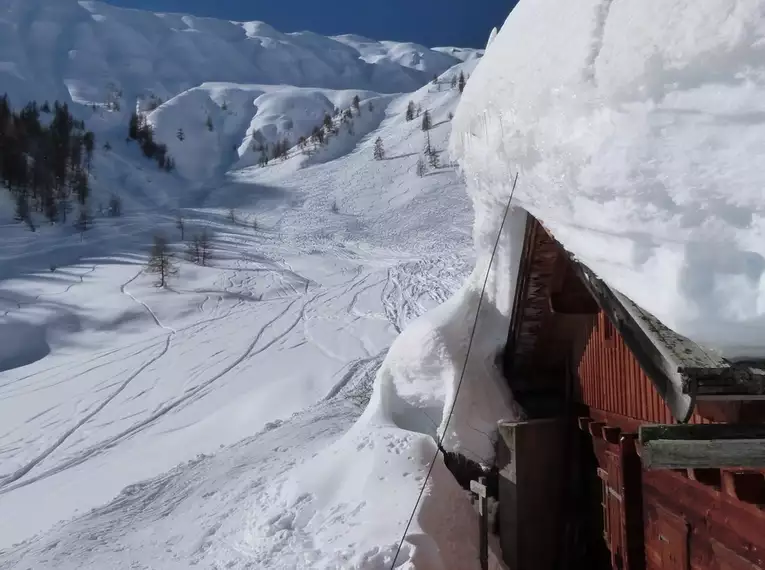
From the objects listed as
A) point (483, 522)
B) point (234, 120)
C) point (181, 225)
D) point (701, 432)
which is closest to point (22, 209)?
point (181, 225)

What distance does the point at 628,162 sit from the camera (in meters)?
2.87

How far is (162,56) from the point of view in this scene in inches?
5413

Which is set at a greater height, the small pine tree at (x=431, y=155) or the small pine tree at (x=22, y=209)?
the small pine tree at (x=431, y=155)

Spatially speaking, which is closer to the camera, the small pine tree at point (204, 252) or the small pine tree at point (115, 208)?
the small pine tree at point (204, 252)

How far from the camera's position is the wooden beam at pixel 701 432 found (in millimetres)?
2561

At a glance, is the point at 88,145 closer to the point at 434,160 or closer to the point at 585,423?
the point at 434,160

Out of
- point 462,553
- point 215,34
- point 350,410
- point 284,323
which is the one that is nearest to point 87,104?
point 215,34

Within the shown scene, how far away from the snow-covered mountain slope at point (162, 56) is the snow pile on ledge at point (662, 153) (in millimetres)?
102143

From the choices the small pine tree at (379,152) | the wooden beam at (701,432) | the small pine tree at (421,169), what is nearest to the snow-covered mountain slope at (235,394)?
the wooden beam at (701,432)

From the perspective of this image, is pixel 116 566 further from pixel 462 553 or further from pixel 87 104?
pixel 87 104

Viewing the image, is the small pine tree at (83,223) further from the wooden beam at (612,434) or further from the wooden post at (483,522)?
the wooden beam at (612,434)

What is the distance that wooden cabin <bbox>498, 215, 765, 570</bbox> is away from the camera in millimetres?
2553

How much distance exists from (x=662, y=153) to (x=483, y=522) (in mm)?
4483

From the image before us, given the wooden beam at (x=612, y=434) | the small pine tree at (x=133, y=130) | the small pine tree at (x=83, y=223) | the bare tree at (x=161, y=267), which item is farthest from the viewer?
the small pine tree at (x=133, y=130)
